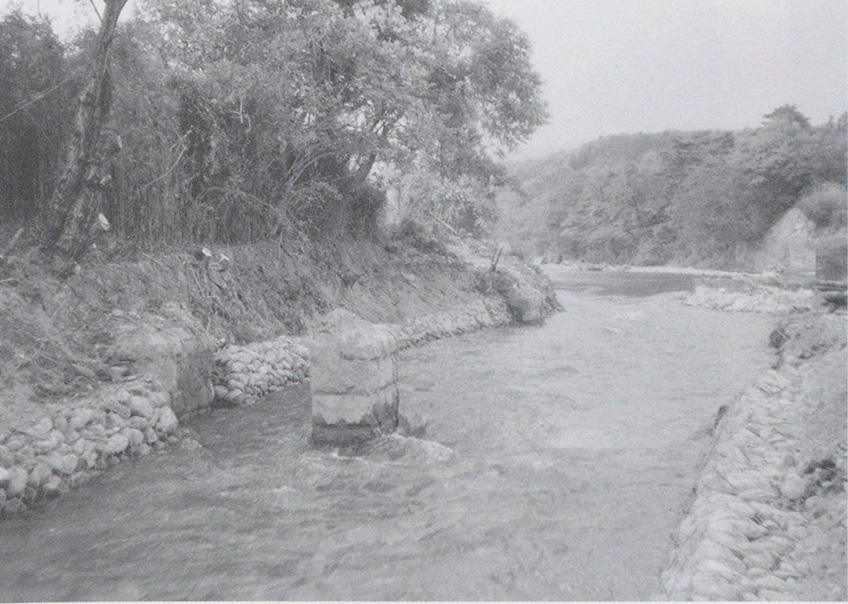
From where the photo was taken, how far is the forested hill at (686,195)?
122 ft

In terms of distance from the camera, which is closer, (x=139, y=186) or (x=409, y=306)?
(x=139, y=186)

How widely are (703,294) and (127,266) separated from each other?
67.2 feet

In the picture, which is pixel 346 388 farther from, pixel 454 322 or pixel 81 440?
pixel 454 322

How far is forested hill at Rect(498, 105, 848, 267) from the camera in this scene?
37.2 metres

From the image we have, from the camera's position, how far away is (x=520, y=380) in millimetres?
10117

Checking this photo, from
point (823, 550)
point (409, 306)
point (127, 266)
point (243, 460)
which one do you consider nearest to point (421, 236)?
point (409, 306)

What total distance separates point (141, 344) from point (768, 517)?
6.29 m

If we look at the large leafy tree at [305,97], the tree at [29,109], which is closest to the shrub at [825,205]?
the large leafy tree at [305,97]

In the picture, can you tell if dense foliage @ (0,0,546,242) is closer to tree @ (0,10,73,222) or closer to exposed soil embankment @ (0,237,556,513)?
tree @ (0,10,73,222)

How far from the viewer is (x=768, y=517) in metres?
4.25

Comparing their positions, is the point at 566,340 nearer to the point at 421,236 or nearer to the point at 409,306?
the point at 409,306

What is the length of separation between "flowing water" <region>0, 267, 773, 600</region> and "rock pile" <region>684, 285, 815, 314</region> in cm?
1214

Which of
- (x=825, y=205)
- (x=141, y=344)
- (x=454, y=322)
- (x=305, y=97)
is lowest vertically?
(x=454, y=322)

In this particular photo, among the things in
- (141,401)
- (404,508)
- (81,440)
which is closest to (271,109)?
(141,401)
